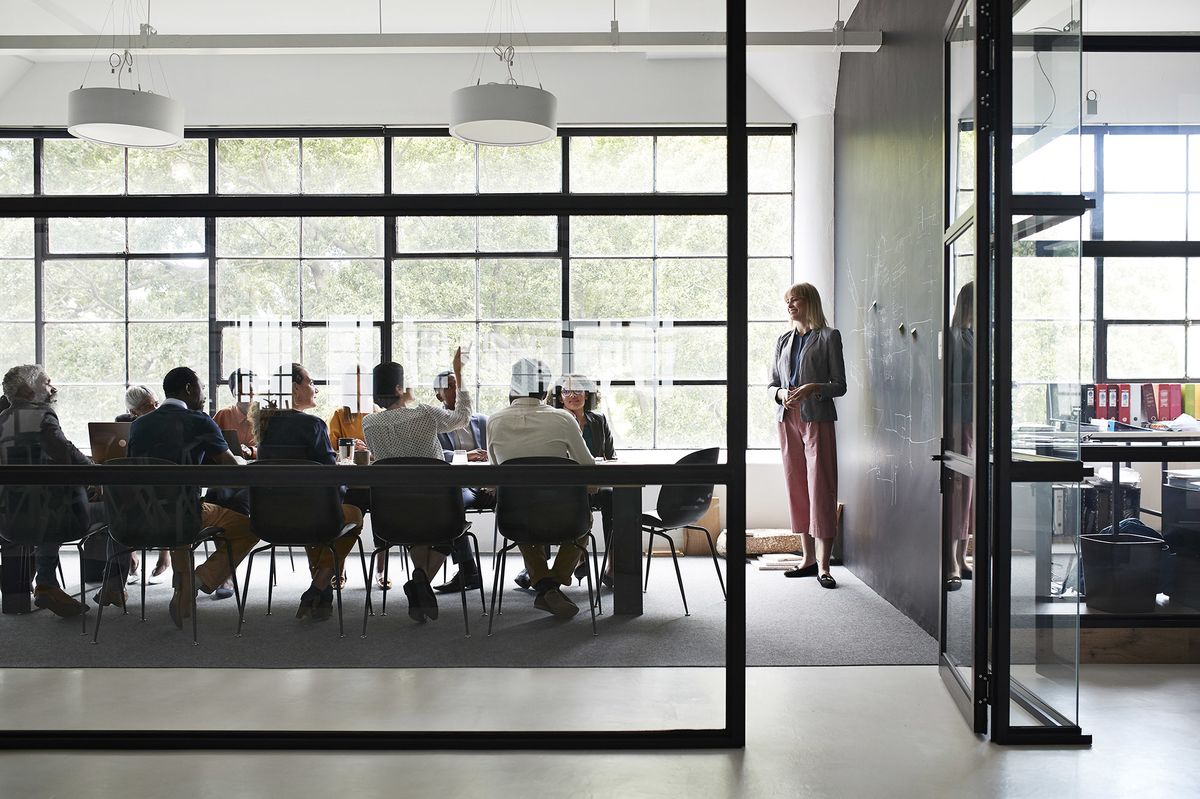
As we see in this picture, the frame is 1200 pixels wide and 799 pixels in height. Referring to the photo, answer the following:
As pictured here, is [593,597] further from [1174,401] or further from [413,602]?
[1174,401]

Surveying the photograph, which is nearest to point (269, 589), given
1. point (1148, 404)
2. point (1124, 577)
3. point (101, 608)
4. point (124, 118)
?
point (101, 608)

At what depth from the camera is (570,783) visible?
2.82 meters

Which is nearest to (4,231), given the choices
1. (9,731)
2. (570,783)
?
(9,731)

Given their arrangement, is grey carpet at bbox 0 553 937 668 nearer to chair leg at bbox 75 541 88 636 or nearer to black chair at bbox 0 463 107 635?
chair leg at bbox 75 541 88 636

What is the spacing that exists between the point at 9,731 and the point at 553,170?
2746 millimetres

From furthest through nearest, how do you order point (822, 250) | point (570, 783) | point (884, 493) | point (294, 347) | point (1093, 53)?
point (822, 250)
point (884, 493)
point (1093, 53)
point (294, 347)
point (570, 783)

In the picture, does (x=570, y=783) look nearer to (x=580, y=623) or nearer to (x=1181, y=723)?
(x=580, y=623)

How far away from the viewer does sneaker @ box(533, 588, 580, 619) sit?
3172 millimetres

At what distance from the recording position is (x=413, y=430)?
10.5 feet

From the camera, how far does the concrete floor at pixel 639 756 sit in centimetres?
277

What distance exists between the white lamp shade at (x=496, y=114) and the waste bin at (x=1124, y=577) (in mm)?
2982

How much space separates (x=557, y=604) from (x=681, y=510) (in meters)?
0.55

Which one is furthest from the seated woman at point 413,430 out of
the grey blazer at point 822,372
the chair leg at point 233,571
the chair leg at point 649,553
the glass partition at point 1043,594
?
the grey blazer at point 822,372

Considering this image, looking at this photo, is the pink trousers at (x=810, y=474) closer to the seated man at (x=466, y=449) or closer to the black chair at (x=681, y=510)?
the black chair at (x=681, y=510)
